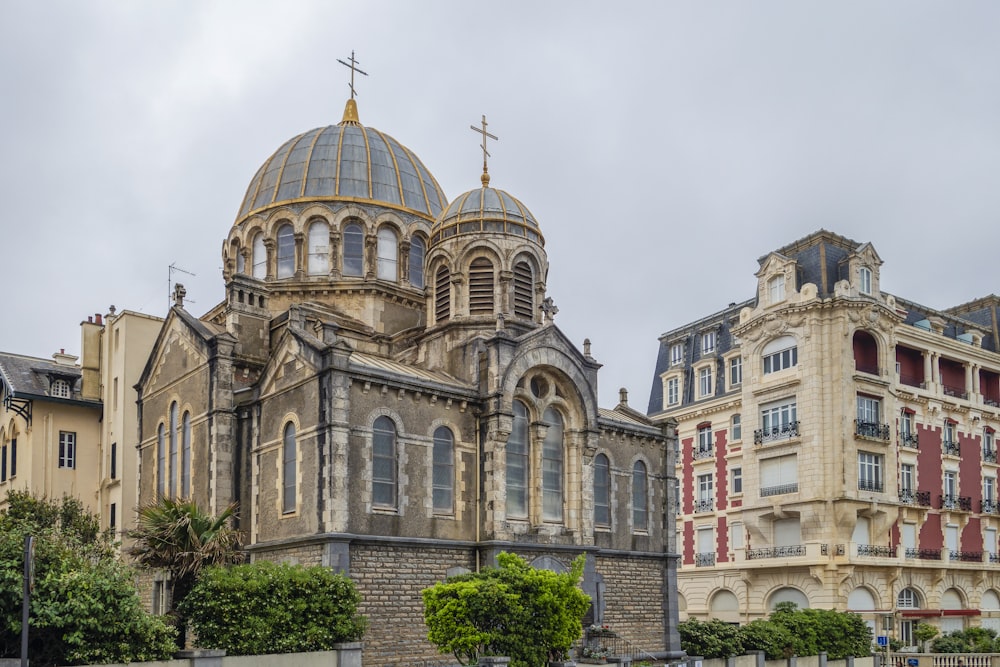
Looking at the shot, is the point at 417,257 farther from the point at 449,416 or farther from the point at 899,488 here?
the point at 899,488

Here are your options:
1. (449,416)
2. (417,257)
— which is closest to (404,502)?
(449,416)

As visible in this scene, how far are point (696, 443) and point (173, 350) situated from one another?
2660 cm

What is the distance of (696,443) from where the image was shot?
51531 mm

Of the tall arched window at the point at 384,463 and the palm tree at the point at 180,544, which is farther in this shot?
the tall arched window at the point at 384,463

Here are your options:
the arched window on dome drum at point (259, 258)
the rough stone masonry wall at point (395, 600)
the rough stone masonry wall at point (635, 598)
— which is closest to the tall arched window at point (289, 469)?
the rough stone masonry wall at point (395, 600)

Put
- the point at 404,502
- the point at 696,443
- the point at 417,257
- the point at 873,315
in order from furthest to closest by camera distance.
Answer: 1. the point at 696,443
2. the point at 873,315
3. the point at 417,257
4. the point at 404,502

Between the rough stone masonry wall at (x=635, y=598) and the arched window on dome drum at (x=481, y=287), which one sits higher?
the arched window on dome drum at (x=481, y=287)

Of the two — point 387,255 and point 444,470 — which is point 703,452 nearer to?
point 387,255

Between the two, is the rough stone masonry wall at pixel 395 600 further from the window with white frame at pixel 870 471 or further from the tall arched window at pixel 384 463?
the window with white frame at pixel 870 471

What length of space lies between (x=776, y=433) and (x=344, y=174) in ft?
70.5

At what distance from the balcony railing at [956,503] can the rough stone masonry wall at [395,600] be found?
89.8 feet

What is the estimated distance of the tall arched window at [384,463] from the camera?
29.1m

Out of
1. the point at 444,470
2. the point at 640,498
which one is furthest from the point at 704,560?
the point at 444,470

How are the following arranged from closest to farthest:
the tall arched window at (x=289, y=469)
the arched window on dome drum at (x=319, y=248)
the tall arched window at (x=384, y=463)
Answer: the tall arched window at (x=384, y=463), the tall arched window at (x=289, y=469), the arched window on dome drum at (x=319, y=248)
